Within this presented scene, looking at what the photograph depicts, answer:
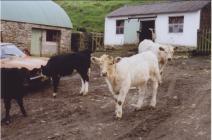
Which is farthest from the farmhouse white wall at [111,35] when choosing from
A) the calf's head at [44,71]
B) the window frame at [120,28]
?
the calf's head at [44,71]

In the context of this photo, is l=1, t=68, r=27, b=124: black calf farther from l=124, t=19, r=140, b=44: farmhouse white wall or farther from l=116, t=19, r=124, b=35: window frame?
l=116, t=19, r=124, b=35: window frame

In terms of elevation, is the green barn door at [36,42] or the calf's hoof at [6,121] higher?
the green barn door at [36,42]

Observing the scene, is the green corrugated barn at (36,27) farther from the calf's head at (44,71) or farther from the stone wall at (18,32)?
the calf's head at (44,71)

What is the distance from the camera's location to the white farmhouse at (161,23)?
3039 cm

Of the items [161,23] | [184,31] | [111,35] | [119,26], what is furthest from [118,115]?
[111,35]

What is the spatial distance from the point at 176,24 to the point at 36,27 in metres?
9.72

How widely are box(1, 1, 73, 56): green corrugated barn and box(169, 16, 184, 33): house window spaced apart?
727 cm

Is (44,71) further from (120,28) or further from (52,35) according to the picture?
(120,28)

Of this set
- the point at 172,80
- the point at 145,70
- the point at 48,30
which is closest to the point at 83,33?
the point at 48,30

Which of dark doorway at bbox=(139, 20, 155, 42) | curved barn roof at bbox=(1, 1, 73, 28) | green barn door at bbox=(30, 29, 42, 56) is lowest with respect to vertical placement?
green barn door at bbox=(30, 29, 42, 56)

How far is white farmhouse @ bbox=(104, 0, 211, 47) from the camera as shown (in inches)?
1196

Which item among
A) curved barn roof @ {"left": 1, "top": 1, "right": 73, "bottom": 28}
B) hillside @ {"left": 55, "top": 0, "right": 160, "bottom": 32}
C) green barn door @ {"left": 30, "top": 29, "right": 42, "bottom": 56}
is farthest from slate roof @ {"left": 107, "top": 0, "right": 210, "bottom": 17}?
hillside @ {"left": 55, "top": 0, "right": 160, "bottom": 32}

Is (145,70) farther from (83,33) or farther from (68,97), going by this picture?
(83,33)

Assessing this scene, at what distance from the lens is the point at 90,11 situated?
51.0m
